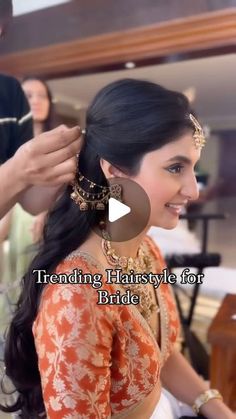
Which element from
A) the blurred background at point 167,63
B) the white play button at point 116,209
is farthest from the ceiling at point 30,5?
the white play button at point 116,209

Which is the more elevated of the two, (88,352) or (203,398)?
(88,352)

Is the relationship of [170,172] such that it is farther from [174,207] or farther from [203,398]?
[203,398]

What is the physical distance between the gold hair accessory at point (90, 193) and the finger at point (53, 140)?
0.09 m

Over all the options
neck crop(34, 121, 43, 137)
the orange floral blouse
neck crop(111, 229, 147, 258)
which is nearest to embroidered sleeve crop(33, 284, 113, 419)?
the orange floral blouse

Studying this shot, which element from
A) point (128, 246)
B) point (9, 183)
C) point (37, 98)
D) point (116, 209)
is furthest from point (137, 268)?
point (37, 98)

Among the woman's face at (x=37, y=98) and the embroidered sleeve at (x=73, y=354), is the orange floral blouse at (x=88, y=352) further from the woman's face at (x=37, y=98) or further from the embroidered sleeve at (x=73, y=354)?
the woman's face at (x=37, y=98)

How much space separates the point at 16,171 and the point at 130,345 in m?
0.32

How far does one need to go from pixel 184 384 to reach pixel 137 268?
30 cm

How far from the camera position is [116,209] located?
1.80ft

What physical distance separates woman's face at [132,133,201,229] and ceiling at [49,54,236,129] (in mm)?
326

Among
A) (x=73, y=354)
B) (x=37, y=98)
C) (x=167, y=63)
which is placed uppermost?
(x=167, y=63)

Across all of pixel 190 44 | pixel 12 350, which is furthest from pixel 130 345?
pixel 190 44

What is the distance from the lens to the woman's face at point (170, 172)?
0.53 metres

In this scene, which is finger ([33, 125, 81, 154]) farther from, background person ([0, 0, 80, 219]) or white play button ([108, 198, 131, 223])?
white play button ([108, 198, 131, 223])
